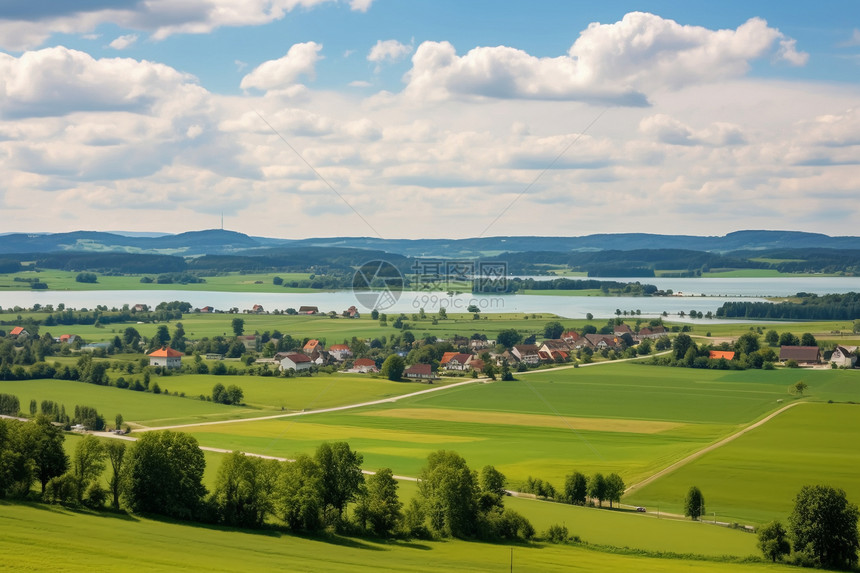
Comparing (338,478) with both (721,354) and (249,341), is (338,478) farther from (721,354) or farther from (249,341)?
(249,341)

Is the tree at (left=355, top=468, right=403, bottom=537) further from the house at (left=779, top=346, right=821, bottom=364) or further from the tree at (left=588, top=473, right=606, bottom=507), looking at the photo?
the house at (left=779, top=346, right=821, bottom=364)

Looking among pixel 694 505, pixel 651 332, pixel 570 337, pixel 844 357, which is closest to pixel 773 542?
pixel 694 505

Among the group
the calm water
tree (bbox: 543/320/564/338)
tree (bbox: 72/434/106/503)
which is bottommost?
tree (bbox: 72/434/106/503)

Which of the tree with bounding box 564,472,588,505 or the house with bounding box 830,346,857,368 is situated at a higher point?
the house with bounding box 830,346,857,368

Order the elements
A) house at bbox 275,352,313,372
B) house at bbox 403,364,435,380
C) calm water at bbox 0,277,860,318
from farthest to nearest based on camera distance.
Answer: calm water at bbox 0,277,860,318
house at bbox 275,352,313,372
house at bbox 403,364,435,380

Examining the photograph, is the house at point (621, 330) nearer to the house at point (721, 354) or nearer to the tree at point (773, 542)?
the house at point (721, 354)

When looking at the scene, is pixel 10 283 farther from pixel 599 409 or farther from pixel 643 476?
pixel 643 476

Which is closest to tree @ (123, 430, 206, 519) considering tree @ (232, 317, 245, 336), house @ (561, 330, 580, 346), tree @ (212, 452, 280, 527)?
tree @ (212, 452, 280, 527)
